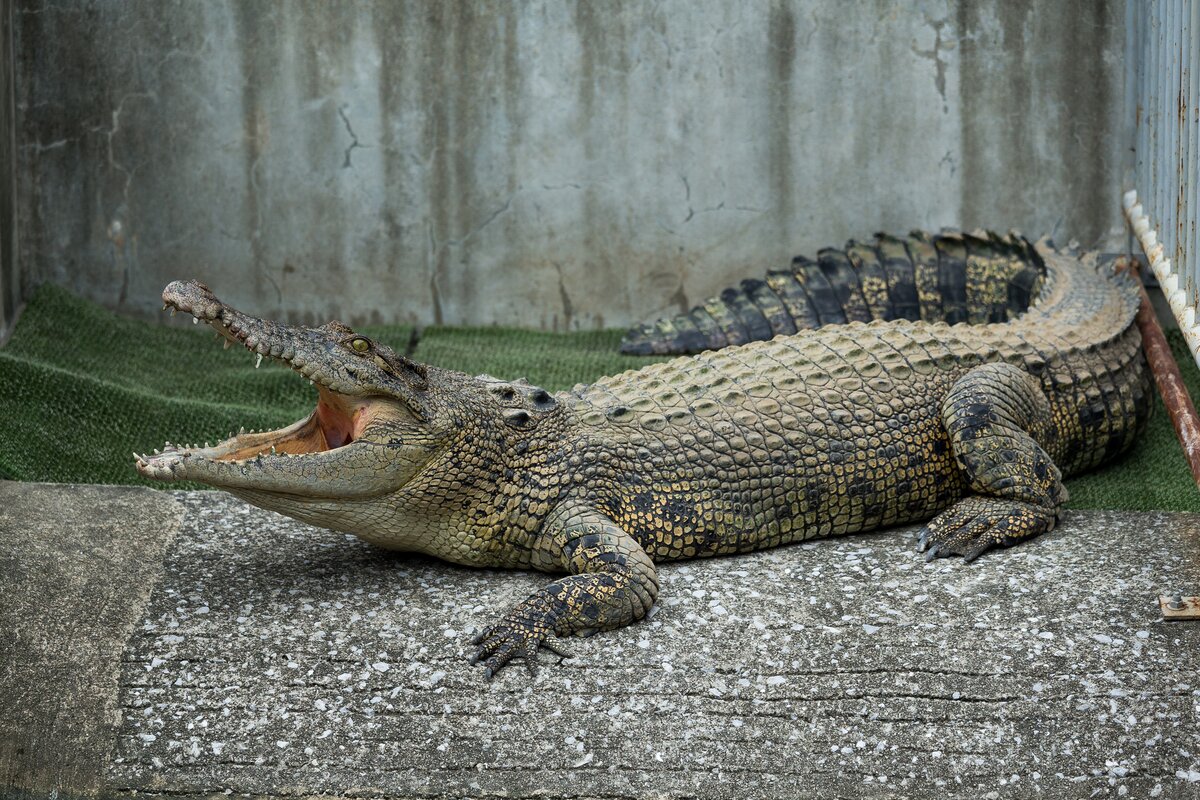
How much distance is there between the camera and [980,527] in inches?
167

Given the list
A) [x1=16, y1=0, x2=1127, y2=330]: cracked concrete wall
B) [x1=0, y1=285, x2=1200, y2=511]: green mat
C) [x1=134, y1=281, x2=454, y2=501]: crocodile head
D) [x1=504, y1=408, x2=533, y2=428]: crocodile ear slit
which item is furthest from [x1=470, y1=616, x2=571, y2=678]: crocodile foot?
[x1=16, y1=0, x2=1127, y2=330]: cracked concrete wall

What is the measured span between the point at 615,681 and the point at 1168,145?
2.89 meters

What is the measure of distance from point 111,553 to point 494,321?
266 cm

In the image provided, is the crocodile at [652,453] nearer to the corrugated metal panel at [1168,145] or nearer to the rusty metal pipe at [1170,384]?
the rusty metal pipe at [1170,384]

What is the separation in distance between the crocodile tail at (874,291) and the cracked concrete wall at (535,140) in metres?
0.33

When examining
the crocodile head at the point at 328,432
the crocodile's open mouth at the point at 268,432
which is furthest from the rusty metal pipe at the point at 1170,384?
the crocodile's open mouth at the point at 268,432

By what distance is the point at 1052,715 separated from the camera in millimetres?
3430

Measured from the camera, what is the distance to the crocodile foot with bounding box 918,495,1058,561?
13.7ft

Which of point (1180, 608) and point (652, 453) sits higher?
point (652, 453)

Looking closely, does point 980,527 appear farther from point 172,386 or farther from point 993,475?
point 172,386

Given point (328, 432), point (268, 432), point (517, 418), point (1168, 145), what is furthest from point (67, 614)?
point (1168, 145)

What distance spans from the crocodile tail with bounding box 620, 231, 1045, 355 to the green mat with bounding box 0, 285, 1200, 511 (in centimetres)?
37

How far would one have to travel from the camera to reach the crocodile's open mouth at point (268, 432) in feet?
11.7

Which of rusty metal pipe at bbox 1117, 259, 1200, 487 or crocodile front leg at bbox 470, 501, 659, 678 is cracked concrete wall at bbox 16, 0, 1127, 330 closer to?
rusty metal pipe at bbox 1117, 259, 1200, 487
